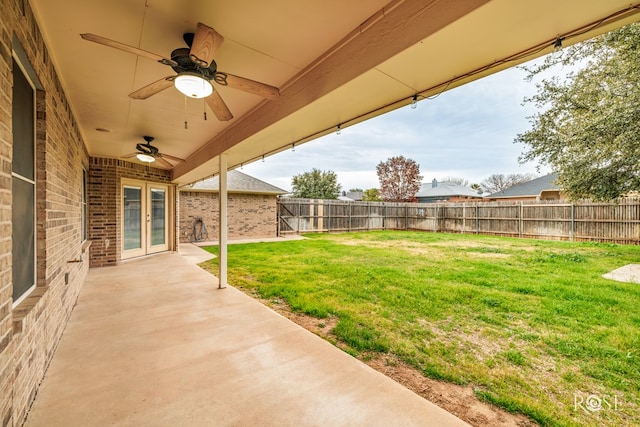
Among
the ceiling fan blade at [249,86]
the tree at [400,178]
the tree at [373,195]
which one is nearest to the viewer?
the ceiling fan blade at [249,86]

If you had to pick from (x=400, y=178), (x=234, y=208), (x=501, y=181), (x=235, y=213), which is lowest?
(x=235, y=213)

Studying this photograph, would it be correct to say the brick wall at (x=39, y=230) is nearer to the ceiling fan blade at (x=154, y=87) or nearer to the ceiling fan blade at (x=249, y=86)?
the ceiling fan blade at (x=154, y=87)

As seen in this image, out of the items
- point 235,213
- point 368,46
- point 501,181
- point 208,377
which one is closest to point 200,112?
point 368,46

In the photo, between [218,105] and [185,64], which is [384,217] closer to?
[218,105]

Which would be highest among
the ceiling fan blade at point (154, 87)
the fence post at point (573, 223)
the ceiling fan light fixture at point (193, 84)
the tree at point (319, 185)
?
the tree at point (319, 185)

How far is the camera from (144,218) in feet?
24.8

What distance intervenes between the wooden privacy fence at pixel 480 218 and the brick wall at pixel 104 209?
6992 millimetres

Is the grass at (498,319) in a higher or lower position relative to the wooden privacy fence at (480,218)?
lower

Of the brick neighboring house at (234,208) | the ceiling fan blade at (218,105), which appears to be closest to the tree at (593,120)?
the ceiling fan blade at (218,105)

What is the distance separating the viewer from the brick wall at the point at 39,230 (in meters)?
1.40

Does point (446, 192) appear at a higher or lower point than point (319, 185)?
lower

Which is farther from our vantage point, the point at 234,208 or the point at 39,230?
the point at 234,208

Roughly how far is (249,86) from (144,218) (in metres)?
6.81

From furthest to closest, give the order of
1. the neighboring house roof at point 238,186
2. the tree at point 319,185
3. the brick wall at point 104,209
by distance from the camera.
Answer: the tree at point 319,185
the neighboring house roof at point 238,186
the brick wall at point 104,209
